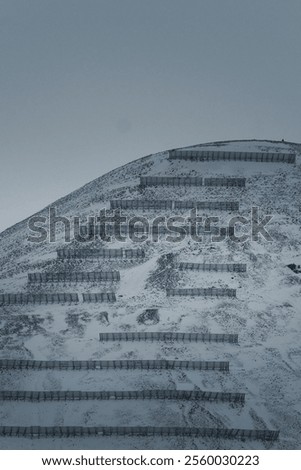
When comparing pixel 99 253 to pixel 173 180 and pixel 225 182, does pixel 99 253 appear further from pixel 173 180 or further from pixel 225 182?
pixel 225 182

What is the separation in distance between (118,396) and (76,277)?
1915cm

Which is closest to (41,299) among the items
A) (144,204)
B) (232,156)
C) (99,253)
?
(99,253)

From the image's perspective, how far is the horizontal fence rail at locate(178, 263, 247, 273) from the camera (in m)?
65.4

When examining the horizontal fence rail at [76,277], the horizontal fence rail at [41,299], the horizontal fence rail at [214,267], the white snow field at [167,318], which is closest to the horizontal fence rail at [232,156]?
the white snow field at [167,318]

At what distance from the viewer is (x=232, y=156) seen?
78.9m

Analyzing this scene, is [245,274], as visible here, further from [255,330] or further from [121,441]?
[121,441]

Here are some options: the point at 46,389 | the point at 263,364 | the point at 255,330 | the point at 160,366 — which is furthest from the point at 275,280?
the point at 46,389

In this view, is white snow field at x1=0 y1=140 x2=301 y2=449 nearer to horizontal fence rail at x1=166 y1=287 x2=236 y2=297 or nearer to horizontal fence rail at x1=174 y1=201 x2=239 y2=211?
horizontal fence rail at x1=166 y1=287 x2=236 y2=297

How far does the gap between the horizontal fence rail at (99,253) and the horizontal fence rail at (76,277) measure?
2925 mm

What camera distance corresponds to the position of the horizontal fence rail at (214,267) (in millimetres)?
65438

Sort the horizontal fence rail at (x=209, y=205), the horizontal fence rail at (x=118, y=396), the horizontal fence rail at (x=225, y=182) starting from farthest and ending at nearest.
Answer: the horizontal fence rail at (x=225, y=182)
the horizontal fence rail at (x=209, y=205)
the horizontal fence rail at (x=118, y=396)

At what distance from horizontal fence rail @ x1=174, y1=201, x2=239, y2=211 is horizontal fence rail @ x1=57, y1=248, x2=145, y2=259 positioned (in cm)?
771

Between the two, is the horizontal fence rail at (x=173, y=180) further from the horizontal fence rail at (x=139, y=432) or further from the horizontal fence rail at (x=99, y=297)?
the horizontal fence rail at (x=139, y=432)

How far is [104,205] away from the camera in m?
74.3
